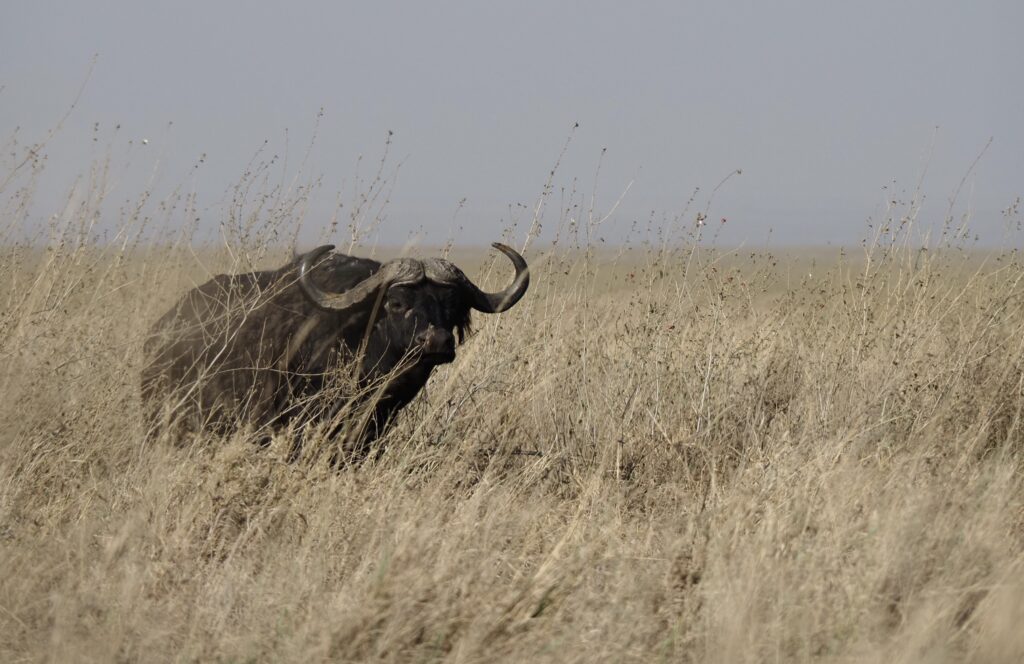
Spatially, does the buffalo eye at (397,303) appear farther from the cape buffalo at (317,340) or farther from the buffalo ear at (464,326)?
the buffalo ear at (464,326)

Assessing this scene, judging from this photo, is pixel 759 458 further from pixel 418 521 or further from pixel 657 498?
pixel 418 521

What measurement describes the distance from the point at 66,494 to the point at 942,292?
5.34 meters

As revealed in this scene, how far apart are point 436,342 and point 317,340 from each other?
2.74 feet

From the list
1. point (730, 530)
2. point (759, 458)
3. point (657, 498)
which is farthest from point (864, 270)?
point (730, 530)

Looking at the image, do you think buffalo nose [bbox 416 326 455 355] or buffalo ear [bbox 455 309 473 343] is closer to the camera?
buffalo nose [bbox 416 326 455 355]

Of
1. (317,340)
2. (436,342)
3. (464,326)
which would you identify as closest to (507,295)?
(464,326)

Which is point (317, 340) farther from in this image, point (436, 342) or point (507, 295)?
point (507, 295)

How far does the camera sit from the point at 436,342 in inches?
236

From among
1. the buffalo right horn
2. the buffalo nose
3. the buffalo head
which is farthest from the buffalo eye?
the buffalo right horn

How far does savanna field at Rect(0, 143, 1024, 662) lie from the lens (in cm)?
354

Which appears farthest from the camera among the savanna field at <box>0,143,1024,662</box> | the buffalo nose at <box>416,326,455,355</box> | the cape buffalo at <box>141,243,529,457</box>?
the cape buffalo at <box>141,243,529,457</box>

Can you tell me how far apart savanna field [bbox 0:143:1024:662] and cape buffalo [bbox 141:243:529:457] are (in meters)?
0.22

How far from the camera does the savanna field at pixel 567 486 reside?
11.6 ft

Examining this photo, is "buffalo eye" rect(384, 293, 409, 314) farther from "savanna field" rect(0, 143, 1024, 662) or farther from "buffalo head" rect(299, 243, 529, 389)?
"savanna field" rect(0, 143, 1024, 662)
